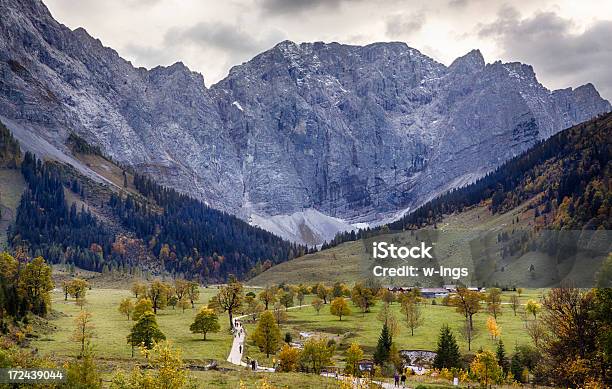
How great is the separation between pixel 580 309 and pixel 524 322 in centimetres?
6158

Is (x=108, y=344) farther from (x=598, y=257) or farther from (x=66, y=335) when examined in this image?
(x=598, y=257)

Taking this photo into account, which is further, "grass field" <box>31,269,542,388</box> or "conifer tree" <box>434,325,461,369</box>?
"conifer tree" <box>434,325,461,369</box>

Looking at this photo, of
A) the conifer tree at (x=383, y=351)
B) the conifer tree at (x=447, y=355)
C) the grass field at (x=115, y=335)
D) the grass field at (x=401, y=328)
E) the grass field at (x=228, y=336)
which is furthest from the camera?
the grass field at (x=401, y=328)

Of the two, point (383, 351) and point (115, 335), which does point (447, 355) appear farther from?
point (115, 335)

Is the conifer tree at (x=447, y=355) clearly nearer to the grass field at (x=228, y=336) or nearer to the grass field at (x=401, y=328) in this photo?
the grass field at (x=401, y=328)

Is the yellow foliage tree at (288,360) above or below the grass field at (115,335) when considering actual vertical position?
below

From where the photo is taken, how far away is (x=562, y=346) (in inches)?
2457

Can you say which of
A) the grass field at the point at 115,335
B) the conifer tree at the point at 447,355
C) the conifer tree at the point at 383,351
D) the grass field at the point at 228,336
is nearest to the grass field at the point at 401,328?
the grass field at the point at 228,336

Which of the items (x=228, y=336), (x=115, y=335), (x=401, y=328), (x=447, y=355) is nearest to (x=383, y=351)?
(x=447, y=355)

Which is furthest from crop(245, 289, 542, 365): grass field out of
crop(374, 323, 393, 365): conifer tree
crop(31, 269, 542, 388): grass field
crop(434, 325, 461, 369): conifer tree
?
crop(434, 325, 461, 369): conifer tree

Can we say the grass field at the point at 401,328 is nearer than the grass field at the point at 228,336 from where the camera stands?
No

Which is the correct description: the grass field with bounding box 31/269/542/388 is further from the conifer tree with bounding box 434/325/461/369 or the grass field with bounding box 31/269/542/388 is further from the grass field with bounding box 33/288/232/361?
the conifer tree with bounding box 434/325/461/369

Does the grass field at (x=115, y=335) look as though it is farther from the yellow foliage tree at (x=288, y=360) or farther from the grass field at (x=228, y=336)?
the yellow foliage tree at (x=288, y=360)

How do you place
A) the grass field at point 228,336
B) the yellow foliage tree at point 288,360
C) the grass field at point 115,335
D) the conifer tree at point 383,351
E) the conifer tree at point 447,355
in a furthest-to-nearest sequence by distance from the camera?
the grass field at point 115,335 < the conifer tree at point 383,351 < the conifer tree at point 447,355 < the yellow foliage tree at point 288,360 < the grass field at point 228,336
